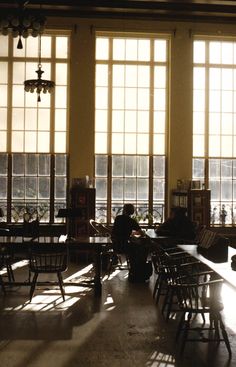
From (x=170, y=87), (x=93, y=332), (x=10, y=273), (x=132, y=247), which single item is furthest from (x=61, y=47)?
(x=93, y=332)

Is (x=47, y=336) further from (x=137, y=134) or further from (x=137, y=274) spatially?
(x=137, y=134)

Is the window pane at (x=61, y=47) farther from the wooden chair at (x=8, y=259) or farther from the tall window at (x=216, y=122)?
the wooden chair at (x=8, y=259)

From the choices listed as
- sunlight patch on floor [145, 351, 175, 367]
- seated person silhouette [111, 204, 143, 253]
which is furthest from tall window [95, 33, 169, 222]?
sunlight patch on floor [145, 351, 175, 367]

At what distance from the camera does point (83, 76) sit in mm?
11797

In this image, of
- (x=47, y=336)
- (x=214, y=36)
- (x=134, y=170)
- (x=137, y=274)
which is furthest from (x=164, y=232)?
(x=214, y=36)

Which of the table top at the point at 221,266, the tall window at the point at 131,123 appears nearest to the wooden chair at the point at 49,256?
the table top at the point at 221,266

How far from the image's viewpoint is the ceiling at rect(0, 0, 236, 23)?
36.8 ft

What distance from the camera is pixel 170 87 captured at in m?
12.0

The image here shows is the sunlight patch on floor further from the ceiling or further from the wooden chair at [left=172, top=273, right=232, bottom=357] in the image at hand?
the ceiling

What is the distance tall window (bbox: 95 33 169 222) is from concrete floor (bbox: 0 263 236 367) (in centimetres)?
474

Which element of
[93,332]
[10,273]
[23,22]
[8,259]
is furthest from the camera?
[10,273]

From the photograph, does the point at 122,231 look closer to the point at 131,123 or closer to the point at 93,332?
the point at 93,332

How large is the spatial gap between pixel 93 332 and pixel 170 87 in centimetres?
782

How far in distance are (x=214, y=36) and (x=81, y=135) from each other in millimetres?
3997
